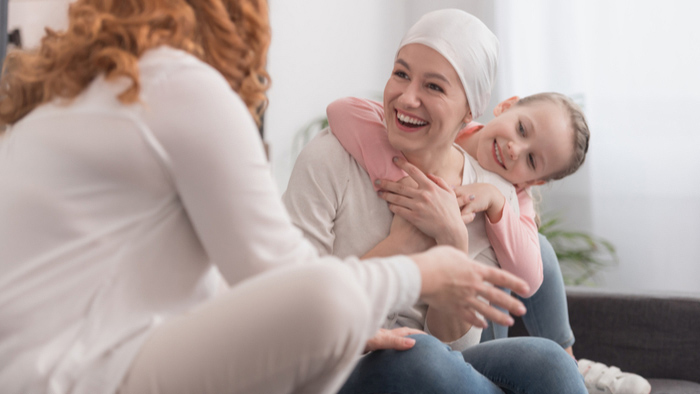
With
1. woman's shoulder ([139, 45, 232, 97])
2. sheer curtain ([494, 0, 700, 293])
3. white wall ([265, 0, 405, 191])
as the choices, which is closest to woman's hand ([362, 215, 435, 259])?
woman's shoulder ([139, 45, 232, 97])

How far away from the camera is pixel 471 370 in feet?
3.91

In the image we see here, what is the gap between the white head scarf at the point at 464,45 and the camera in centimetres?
135

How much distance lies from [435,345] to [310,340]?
463 mm

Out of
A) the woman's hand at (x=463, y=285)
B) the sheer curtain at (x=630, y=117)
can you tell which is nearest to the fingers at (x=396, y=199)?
the woman's hand at (x=463, y=285)

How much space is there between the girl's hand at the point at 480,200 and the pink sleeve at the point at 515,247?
0.02 meters

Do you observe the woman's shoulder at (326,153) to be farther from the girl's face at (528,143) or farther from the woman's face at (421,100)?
the girl's face at (528,143)

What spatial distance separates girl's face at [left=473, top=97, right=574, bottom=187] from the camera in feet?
5.10

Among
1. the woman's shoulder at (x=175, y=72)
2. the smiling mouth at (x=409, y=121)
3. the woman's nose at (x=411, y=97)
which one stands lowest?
the smiling mouth at (x=409, y=121)

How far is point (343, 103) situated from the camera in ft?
4.88

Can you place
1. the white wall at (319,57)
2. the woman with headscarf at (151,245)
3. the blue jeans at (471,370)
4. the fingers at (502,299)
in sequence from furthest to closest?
→ the white wall at (319,57) < the blue jeans at (471,370) < the fingers at (502,299) < the woman with headscarf at (151,245)

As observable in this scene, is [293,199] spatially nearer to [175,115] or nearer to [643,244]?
[175,115]

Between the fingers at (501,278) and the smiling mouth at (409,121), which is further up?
the smiling mouth at (409,121)

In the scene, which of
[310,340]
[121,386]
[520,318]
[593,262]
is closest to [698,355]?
[520,318]

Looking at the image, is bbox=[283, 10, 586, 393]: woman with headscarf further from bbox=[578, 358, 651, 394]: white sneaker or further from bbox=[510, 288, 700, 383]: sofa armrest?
bbox=[510, 288, 700, 383]: sofa armrest
